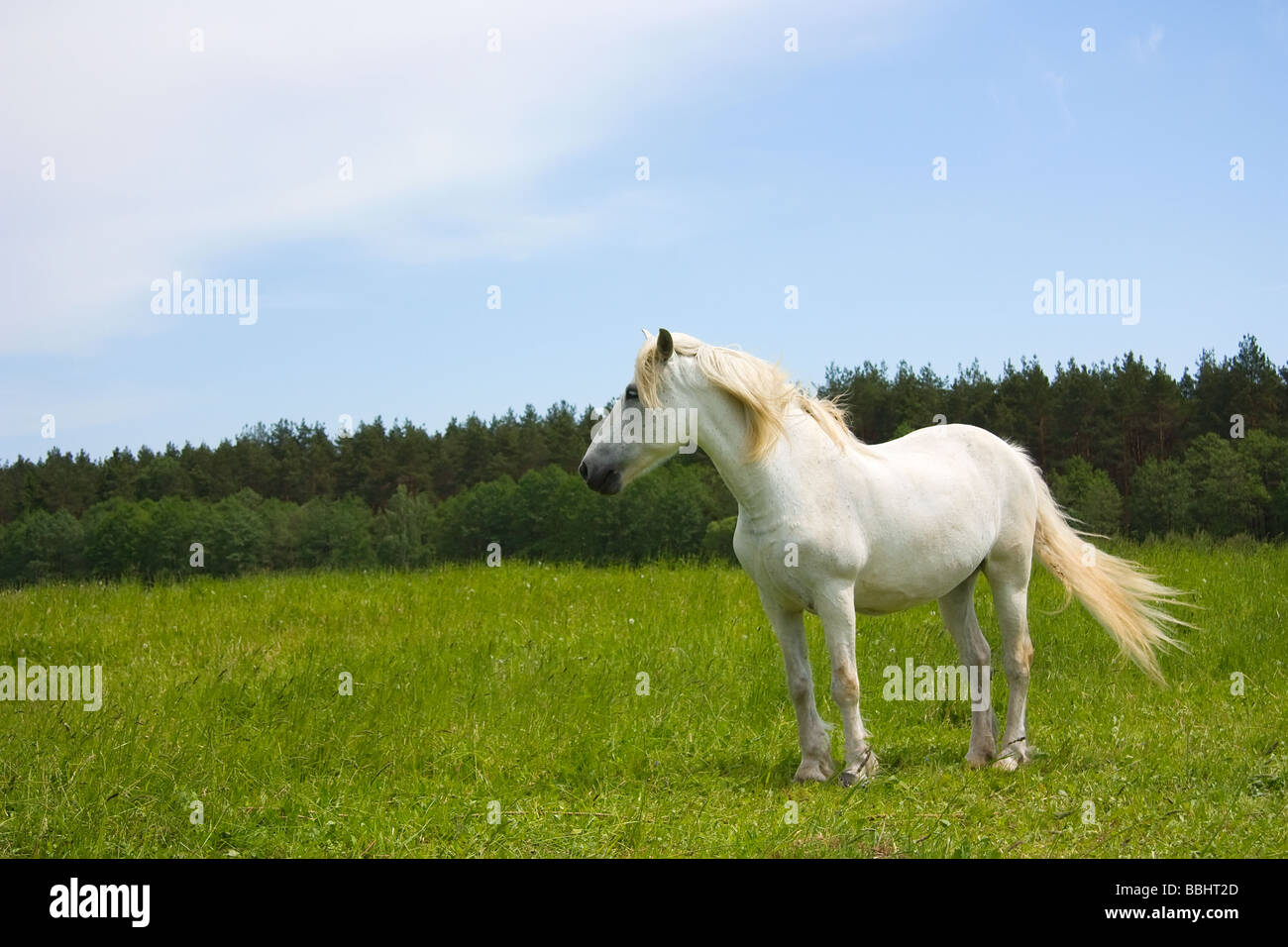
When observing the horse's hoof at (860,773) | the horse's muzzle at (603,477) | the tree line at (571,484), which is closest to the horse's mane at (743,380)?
the horse's muzzle at (603,477)

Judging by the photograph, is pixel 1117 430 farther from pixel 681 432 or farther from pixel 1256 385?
pixel 681 432

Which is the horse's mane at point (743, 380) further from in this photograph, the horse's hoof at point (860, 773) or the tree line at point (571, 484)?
the tree line at point (571, 484)

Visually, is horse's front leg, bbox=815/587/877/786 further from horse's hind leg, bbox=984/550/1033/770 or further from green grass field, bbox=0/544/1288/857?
horse's hind leg, bbox=984/550/1033/770

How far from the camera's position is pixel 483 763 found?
594 centimetres

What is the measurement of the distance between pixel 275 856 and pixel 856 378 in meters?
27.7

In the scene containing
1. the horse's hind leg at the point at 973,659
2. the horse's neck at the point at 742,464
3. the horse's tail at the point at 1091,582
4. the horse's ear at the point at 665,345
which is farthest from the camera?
the horse's tail at the point at 1091,582

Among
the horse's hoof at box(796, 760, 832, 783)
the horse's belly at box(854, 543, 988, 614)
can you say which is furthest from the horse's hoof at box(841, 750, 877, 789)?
the horse's belly at box(854, 543, 988, 614)

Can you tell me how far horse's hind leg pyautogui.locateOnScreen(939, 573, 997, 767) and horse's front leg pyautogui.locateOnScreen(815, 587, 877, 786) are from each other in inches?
43.7

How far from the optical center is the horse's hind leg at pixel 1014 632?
21.1 feet

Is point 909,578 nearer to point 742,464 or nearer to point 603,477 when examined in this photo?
point 742,464

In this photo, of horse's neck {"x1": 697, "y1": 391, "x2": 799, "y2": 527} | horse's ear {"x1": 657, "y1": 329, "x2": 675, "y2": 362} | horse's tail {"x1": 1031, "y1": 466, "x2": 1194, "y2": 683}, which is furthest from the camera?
horse's tail {"x1": 1031, "y1": 466, "x2": 1194, "y2": 683}

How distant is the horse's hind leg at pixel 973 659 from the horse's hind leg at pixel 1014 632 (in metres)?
0.12

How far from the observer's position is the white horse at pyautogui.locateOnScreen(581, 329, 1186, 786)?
17.7 feet

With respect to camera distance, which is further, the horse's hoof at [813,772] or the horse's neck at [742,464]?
the horse's hoof at [813,772]
